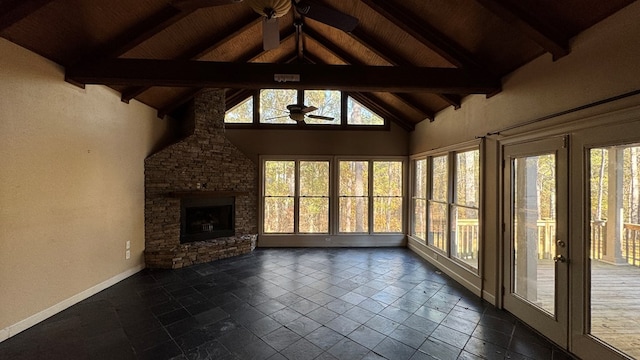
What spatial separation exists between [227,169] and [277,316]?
364 centimetres

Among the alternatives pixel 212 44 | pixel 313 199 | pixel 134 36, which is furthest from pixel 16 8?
pixel 313 199

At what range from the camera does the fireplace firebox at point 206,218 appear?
17.5 ft

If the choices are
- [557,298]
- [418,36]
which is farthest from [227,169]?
[557,298]

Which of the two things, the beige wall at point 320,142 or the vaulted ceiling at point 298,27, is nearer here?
the vaulted ceiling at point 298,27

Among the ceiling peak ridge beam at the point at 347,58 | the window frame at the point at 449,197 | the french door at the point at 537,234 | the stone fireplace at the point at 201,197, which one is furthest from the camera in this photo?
the ceiling peak ridge beam at the point at 347,58

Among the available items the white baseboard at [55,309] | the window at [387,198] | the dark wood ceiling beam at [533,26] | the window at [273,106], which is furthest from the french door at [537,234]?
the white baseboard at [55,309]

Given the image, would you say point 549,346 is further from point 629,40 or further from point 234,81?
point 234,81

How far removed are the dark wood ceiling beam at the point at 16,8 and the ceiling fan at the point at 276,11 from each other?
1.36 m

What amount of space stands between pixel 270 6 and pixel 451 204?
4.27m

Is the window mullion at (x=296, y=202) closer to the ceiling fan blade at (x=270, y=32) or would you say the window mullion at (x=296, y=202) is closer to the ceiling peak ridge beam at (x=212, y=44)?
the ceiling peak ridge beam at (x=212, y=44)

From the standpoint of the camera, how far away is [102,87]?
391cm

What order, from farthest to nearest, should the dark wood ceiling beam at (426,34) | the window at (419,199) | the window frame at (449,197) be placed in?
the window at (419,199)
the window frame at (449,197)
the dark wood ceiling beam at (426,34)

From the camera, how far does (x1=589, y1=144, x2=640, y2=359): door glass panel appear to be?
6.99 ft

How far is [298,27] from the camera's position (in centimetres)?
441
